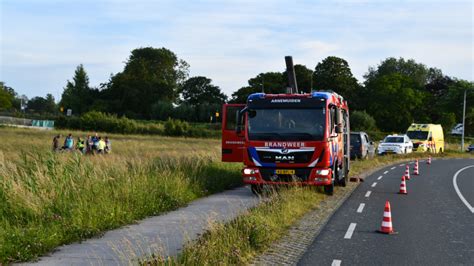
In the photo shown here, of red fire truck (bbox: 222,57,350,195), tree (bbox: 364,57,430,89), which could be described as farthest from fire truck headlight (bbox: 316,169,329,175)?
tree (bbox: 364,57,430,89)

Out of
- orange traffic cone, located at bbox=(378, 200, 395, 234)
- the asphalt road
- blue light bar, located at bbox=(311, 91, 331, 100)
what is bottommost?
the asphalt road

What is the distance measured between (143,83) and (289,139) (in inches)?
3453

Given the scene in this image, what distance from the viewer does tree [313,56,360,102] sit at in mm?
86938

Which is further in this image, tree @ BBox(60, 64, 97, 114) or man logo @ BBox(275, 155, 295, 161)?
tree @ BBox(60, 64, 97, 114)

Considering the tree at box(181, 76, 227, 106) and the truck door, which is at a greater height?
the tree at box(181, 76, 227, 106)

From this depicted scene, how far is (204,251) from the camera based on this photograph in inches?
271

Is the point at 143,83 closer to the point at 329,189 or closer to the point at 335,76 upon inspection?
the point at 335,76

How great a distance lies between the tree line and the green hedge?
54.9 ft

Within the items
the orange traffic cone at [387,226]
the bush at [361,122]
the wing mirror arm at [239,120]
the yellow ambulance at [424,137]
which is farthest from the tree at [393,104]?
the orange traffic cone at [387,226]

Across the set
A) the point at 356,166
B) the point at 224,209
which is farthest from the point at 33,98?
the point at 224,209

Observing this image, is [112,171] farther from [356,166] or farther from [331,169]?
[356,166]

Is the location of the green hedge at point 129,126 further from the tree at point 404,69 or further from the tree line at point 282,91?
the tree at point 404,69

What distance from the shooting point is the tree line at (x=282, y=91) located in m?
85.1

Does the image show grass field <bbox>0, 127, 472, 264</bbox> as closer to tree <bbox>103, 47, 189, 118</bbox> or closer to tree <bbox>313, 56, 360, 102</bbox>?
tree <bbox>313, 56, 360, 102</bbox>
